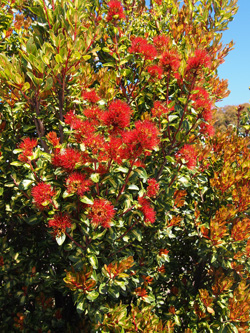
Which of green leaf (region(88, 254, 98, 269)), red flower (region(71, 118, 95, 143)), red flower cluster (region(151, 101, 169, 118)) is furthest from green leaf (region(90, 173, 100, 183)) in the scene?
red flower cluster (region(151, 101, 169, 118))

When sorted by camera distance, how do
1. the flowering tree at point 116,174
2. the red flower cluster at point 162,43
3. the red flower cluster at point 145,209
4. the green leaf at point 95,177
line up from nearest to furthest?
the green leaf at point 95,177, the flowering tree at point 116,174, the red flower cluster at point 145,209, the red flower cluster at point 162,43

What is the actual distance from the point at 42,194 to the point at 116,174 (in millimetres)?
534

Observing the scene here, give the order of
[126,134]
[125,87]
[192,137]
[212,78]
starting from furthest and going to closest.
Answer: [212,78] → [125,87] → [192,137] → [126,134]

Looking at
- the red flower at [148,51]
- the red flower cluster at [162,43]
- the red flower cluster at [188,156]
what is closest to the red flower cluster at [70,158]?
the red flower cluster at [188,156]

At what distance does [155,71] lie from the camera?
237 cm

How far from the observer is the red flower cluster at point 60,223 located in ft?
6.02

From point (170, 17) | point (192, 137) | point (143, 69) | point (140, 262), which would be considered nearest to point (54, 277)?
point (140, 262)

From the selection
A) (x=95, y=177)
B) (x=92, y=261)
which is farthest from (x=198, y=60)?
(x=92, y=261)

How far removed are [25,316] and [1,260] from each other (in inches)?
28.6

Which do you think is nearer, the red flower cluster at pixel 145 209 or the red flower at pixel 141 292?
the red flower cluster at pixel 145 209

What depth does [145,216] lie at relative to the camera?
2.07 meters

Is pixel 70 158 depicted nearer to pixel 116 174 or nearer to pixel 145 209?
pixel 116 174

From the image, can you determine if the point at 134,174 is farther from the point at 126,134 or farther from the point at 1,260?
the point at 1,260

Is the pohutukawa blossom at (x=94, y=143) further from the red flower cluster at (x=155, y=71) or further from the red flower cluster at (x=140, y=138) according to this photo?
the red flower cluster at (x=155, y=71)
